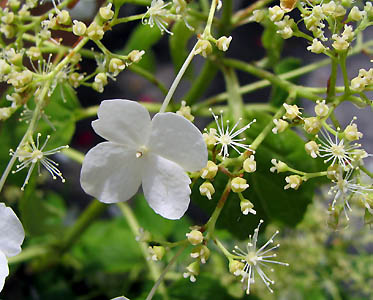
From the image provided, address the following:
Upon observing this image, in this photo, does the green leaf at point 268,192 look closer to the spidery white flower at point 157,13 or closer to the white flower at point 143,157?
the white flower at point 143,157

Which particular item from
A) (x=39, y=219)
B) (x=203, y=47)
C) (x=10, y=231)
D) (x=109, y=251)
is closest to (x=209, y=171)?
(x=203, y=47)

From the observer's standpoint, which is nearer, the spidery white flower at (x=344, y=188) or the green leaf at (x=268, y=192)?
the spidery white flower at (x=344, y=188)

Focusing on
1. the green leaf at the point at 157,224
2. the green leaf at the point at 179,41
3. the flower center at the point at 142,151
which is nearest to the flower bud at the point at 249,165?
the flower center at the point at 142,151

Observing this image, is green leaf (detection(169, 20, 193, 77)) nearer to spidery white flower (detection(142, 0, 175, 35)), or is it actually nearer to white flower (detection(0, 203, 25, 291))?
spidery white flower (detection(142, 0, 175, 35))

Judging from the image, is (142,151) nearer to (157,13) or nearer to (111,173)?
(111,173)

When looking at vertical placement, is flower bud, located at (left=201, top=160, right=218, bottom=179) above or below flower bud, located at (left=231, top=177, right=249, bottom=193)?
above

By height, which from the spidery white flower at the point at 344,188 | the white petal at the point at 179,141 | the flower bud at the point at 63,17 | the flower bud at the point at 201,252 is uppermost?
the flower bud at the point at 63,17

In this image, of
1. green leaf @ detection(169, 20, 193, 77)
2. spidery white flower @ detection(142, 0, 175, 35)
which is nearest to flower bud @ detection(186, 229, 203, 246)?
spidery white flower @ detection(142, 0, 175, 35)
